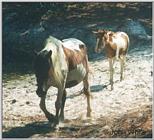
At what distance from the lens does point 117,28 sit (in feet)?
19.4

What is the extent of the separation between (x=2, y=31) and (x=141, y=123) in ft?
4.77

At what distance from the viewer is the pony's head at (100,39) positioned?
585cm

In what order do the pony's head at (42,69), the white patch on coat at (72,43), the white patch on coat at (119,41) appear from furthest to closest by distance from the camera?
the white patch on coat at (119,41) → the white patch on coat at (72,43) → the pony's head at (42,69)

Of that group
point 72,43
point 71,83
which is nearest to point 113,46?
point 72,43

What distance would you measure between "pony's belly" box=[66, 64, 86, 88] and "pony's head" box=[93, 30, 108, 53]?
227 mm

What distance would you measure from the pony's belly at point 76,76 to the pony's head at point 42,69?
0.23 metres

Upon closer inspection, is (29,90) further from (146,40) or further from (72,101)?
(146,40)

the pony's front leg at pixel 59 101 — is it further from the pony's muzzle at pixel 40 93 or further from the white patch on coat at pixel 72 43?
the white patch on coat at pixel 72 43

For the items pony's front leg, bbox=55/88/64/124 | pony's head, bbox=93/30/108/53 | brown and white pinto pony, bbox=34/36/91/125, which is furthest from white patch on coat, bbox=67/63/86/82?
pony's head, bbox=93/30/108/53

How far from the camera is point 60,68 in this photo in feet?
18.2

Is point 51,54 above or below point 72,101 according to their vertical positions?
above

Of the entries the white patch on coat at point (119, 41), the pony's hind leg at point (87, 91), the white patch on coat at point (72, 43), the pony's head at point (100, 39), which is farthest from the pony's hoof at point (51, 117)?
the white patch on coat at point (119, 41)

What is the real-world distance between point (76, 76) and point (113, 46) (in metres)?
0.45

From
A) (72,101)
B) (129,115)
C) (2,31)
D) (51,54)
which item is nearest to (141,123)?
(129,115)
